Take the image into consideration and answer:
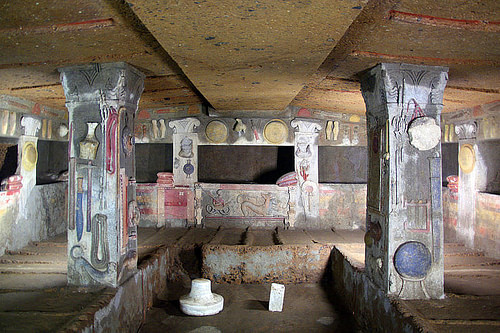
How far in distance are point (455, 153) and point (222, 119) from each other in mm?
4368

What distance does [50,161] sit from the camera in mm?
Answer: 6598

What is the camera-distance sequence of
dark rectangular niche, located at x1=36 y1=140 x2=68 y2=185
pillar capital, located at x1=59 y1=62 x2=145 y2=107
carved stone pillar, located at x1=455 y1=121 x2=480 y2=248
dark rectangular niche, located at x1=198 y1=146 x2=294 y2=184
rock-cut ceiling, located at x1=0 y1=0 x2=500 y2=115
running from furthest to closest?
1. dark rectangular niche, located at x1=198 y1=146 x2=294 y2=184
2. dark rectangular niche, located at x1=36 y1=140 x2=68 y2=185
3. carved stone pillar, located at x1=455 y1=121 x2=480 y2=248
4. pillar capital, located at x1=59 y1=62 x2=145 y2=107
5. rock-cut ceiling, located at x1=0 y1=0 x2=500 y2=115

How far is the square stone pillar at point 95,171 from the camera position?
11.5ft

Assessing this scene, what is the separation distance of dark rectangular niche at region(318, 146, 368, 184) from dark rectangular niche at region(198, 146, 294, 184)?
742 mm

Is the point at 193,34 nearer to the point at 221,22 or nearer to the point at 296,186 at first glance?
the point at 221,22

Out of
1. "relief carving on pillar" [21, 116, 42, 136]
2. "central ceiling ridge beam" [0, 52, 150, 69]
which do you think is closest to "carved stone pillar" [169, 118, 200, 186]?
"relief carving on pillar" [21, 116, 42, 136]

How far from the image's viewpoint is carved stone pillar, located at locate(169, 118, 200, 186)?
7.27 meters

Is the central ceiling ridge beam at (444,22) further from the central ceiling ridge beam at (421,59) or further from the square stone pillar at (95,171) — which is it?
the square stone pillar at (95,171)

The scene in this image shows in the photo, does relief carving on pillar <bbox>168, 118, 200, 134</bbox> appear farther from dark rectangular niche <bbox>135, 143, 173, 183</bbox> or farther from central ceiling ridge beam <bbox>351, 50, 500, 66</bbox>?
central ceiling ridge beam <bbox>351, 50, 500, 66</bbox>

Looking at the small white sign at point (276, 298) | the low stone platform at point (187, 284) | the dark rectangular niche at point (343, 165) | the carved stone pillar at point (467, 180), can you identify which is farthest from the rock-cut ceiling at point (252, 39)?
the dark rectangular niche at point (343, 165)

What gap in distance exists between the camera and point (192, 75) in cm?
356

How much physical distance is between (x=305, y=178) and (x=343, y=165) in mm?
1375

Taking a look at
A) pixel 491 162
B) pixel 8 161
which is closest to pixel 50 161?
pixel 8 161

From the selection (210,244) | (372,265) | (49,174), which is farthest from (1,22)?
(49,174)
